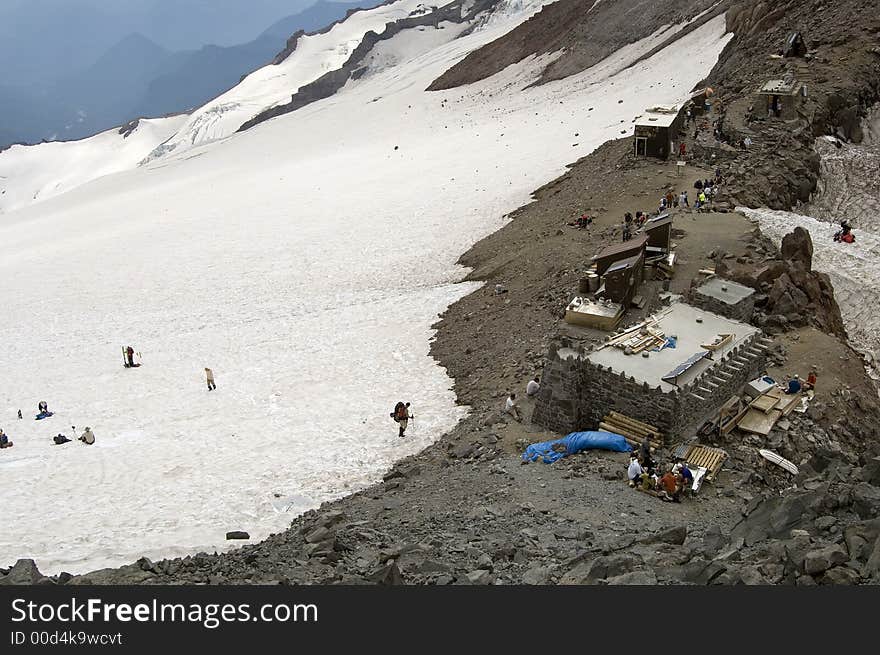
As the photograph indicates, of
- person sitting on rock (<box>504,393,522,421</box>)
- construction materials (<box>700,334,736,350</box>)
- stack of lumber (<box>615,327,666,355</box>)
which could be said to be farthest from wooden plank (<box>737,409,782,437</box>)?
person sitting on rock (<box>504,393,522,421</box>)

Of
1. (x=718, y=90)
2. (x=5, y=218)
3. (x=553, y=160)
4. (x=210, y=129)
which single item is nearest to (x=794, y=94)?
(x=718, y=90)

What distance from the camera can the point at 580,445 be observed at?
1440cm

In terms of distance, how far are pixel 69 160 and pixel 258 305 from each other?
98.4 metres

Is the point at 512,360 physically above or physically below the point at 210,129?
below

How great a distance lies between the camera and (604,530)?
11.7 metres

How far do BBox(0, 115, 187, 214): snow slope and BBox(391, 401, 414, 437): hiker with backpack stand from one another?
100709mm

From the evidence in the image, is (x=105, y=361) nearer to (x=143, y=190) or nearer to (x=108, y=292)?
(x=108, y=292)

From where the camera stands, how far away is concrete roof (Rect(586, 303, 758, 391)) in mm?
14453

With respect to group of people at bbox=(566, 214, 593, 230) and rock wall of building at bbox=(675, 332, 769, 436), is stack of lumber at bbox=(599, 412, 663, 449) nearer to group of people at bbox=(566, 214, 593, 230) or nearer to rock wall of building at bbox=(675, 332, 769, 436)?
rock wall of building at bbox=(675, 332, 769, 436)

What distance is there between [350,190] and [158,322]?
16879mm

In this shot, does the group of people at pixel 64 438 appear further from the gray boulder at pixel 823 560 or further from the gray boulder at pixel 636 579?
the gray boulder at pixel 823 560

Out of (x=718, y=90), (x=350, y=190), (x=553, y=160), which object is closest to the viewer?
(x=718, y=90)

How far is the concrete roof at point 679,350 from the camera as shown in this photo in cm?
1445

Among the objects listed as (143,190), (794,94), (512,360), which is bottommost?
(512,360)
